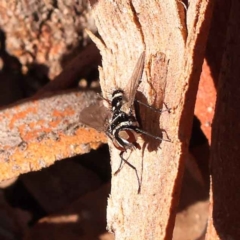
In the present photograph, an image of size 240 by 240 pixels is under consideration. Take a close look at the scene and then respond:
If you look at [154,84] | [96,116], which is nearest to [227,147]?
[154,84]

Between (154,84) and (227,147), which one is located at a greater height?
(154,84)

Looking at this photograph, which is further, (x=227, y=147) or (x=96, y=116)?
(x=96, y=116)

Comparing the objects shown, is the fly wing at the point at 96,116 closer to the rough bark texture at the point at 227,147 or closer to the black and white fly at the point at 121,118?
the black and white fly at the point at 121,118

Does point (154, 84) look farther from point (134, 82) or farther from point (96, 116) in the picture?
point (96, 116)

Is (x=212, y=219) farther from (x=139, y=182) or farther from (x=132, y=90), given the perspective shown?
(x=132, y=90)

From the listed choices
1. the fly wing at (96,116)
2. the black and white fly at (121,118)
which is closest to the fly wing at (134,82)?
the black and white fly at (121,118)

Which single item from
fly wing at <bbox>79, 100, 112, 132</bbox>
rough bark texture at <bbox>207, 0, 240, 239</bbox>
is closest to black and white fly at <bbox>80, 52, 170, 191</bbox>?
fly wing at <bbox>79, 100, 112, 132</bbox>
